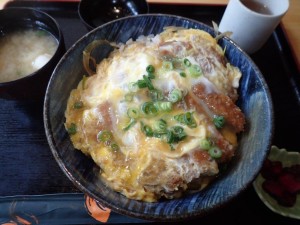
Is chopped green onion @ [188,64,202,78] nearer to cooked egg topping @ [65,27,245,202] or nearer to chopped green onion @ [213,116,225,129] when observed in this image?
cooked egg topping @ [65,27,245,202]

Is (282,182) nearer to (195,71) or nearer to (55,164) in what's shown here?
(195,71)

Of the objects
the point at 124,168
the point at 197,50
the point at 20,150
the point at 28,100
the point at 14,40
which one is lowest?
the point at 20,150

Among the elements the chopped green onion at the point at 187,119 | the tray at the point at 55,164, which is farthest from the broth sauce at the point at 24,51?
the chopped green onion at the point at 187,119

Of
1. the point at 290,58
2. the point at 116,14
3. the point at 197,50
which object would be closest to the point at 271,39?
the point at 290,58

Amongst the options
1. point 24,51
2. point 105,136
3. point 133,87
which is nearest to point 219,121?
point 133,87

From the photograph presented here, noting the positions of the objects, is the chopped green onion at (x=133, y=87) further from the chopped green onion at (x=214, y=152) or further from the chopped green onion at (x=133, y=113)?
the chopped green onion at (x=214, y=152)

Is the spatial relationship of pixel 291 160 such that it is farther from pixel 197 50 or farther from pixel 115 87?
pixel 115 87
